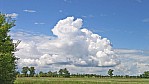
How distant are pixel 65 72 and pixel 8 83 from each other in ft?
454

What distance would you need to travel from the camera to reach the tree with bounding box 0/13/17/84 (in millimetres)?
37500

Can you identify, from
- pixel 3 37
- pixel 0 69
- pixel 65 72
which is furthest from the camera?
pixel 65 72

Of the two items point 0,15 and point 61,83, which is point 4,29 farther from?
point 61,83

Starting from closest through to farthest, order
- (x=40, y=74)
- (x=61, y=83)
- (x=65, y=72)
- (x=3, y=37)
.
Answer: (x=3, y=37) < (x=61, y=83) < (x=40, y=74) < (x=65, y=72)

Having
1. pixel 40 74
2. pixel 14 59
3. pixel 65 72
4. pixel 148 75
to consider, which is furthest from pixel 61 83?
pixel 148 75

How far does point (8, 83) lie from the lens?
39.7 metres

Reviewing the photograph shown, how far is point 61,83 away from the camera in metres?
76.1

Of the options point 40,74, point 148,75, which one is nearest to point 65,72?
point 40,74

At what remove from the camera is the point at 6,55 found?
1471 inches

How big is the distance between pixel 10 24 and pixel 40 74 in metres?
123

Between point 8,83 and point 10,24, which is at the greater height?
point 10,24

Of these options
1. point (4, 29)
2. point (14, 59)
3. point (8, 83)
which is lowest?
point (8, 83)

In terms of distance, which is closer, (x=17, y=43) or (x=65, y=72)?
(x=17, y=43)

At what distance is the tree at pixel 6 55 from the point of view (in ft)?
123
